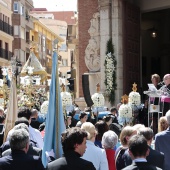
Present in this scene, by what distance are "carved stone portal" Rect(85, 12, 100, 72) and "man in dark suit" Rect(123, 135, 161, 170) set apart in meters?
15.4

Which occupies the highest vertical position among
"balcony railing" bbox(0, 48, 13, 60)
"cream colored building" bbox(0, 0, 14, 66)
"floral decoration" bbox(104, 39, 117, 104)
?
"cream colored building" bbox(0, 0, 14, 66)

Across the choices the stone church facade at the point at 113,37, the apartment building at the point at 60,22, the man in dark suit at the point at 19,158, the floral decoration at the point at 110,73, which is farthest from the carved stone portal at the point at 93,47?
the apartment building at the point at 60,22

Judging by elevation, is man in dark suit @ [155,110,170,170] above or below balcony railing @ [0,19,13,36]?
below

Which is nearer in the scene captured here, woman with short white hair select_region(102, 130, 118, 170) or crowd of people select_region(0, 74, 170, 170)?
crowd of people select_region(0, 74, 170, 170)

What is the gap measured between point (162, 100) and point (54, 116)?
5.01 metres

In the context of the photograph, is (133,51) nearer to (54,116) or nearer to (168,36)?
(168,36)

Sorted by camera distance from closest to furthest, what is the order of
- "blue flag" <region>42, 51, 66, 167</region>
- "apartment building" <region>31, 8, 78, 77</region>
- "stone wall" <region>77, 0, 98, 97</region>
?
1. "blue flag" <region>42, 51, 66, 167</region>
2. "stone wall" <region>77, 0, 98, 97</region>
3. "apartment building" <region>31, 8, 78, 77</region>

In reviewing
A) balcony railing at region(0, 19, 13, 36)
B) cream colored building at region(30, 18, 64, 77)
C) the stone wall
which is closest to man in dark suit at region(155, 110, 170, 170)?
the stone wall

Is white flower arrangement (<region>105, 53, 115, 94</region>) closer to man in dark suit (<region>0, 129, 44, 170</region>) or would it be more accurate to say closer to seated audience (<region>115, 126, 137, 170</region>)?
seated audience (<region>115, 126, 137, 170</region>)

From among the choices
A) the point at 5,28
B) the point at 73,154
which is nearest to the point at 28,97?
the point at 73,154

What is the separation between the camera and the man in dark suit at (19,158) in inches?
235

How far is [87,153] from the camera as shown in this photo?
7082 millimetres

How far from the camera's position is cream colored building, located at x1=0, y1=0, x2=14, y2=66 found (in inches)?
2167

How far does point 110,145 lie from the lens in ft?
25.3
